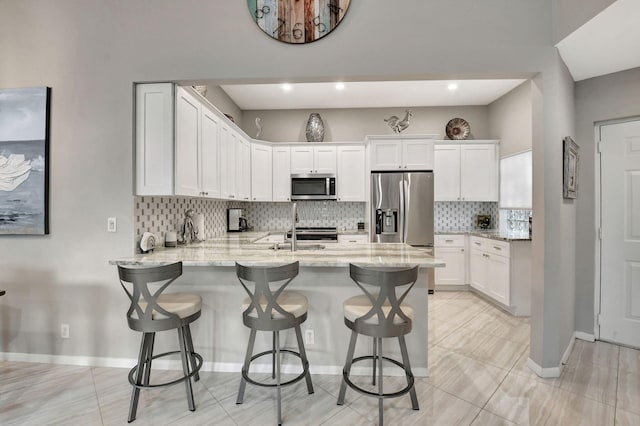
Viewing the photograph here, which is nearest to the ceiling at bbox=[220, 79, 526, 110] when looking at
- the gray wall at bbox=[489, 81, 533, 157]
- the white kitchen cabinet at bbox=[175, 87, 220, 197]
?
the gray wall at bbox=[489, 81, 533, 157]

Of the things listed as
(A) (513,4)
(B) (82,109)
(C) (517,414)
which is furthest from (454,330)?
(B) (82,109)

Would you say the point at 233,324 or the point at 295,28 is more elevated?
the point at 295,28

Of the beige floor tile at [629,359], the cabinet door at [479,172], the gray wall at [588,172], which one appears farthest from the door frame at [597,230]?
the cabinet door at [479,172]

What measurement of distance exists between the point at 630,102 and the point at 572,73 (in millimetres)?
562

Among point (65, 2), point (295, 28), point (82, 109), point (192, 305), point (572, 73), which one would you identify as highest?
point (65, 2)

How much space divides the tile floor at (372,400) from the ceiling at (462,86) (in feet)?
8.36

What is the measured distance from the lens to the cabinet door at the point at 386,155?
4.50 m

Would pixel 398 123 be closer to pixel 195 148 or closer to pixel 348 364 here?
pixel 195 148

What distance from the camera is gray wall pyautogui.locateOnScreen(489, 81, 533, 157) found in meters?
4.02

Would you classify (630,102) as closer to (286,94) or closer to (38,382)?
(286,94)

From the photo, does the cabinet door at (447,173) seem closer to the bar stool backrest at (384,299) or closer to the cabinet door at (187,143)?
the bar stool backrest at (384,299)

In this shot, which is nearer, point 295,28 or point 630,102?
point 295,28

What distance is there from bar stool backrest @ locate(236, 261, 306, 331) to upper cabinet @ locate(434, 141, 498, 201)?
360 centimetres

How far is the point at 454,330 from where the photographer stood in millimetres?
3268
